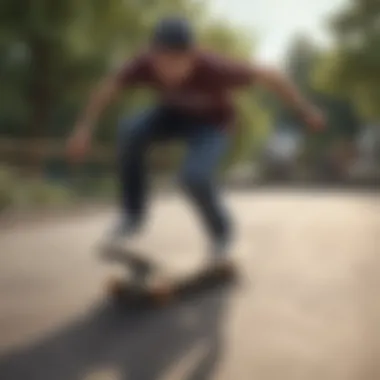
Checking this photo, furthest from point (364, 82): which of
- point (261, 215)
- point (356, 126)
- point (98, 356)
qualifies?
point (98, 356)

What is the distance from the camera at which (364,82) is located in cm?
72

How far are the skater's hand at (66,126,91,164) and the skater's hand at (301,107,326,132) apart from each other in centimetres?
23

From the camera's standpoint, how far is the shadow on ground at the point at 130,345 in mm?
667

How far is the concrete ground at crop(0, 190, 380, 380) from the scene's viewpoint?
0.67m

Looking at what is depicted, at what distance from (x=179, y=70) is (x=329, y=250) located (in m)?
0.25

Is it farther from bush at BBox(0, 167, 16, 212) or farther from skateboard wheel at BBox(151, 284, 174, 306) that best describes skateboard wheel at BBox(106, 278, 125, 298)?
bush at BBox(0, 167, 16, 212)

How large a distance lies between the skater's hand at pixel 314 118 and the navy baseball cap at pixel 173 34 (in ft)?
0.47

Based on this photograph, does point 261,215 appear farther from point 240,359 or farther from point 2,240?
point 2,240

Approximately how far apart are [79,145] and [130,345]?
0.73 feet

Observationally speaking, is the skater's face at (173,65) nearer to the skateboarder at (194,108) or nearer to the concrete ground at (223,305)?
the skateboarder at (194,108)

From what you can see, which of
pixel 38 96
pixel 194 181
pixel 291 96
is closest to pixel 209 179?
pixel 194 181

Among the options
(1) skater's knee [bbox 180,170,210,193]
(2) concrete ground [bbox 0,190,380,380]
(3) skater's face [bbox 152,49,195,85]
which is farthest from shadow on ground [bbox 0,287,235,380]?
(3) skater's face [bbox 152,49,195,85]

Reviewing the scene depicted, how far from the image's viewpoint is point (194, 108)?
711 millimetres

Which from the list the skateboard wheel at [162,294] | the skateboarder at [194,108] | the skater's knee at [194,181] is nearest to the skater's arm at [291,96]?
the skateboarder at [194,108]
